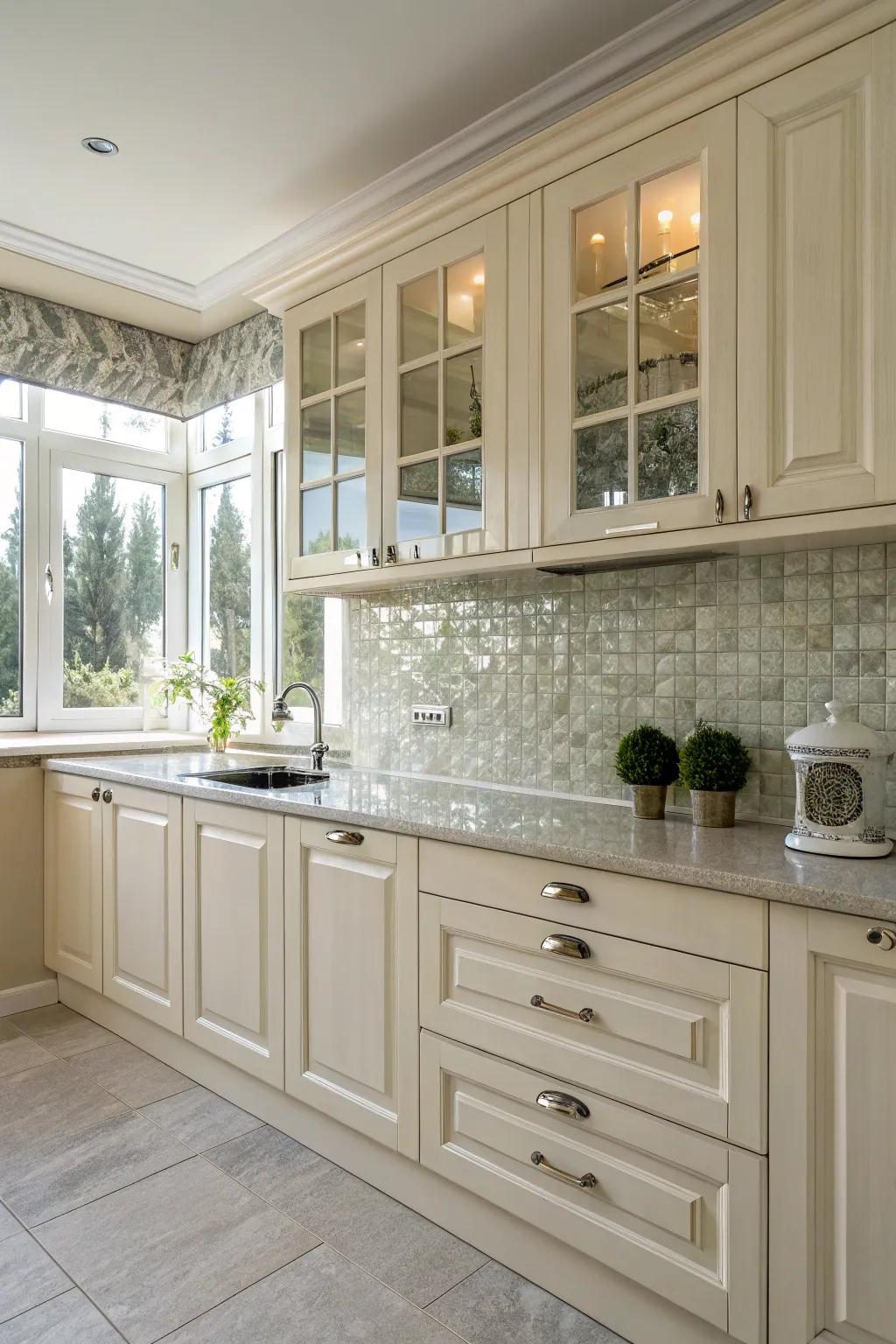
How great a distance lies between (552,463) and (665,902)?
98 cm

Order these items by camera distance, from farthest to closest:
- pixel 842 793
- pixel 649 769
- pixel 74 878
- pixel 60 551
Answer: pixel 60 551, pixel 74 878, pixel 649 769, pixel 842 793

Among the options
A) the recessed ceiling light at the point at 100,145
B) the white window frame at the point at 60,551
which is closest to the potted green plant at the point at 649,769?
the recessed ceiling light at the point at 100,145

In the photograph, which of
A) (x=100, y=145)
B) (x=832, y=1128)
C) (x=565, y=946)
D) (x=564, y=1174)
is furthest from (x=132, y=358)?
(x=832, y=1128)

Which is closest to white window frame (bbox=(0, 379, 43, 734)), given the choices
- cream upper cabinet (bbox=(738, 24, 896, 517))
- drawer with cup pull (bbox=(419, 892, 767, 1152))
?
drawer with cup pull (bbox=(419, 892, 767, 1152))

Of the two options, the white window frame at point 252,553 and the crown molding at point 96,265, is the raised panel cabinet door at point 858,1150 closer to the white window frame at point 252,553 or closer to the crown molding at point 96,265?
the white window frame at point 252,553

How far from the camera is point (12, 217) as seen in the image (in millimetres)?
2863

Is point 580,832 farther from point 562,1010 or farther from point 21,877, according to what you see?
point 21,877

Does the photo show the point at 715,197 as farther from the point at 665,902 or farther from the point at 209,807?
the point at 209,807

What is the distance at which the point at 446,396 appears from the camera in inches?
86.0

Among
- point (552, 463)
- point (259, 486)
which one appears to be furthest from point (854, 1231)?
point (259, 486)

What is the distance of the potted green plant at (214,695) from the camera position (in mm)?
3373

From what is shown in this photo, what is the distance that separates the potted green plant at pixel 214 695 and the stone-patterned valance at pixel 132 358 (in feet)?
3.64

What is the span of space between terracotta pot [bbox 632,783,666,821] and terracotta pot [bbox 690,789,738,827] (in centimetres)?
13

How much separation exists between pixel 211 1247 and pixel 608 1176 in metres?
0.87
